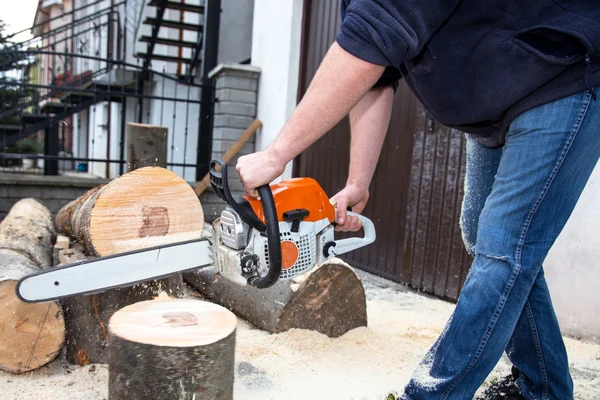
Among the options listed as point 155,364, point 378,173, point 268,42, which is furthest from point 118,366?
point 268,42

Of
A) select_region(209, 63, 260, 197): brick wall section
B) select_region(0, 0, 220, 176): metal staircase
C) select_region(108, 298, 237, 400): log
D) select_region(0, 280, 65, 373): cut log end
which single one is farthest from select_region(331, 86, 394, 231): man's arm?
select_region(0, 0, 220, 176): metal staircase

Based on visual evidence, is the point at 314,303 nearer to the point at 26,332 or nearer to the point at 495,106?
the point at 26,332

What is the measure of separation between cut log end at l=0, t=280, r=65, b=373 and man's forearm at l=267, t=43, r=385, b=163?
1.37m

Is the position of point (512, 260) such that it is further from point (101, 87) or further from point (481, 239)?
point (101, 87)

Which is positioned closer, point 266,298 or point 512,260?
point 512,260

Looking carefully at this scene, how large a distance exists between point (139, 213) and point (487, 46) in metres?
1.64

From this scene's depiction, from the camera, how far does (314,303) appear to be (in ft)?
8.24

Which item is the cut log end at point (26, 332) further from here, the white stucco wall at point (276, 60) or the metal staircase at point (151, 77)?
the metal staircase at point (151, 77)

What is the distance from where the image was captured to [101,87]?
34.1 feet

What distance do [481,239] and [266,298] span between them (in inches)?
54.0

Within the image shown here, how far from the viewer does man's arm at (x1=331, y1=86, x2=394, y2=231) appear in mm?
1803

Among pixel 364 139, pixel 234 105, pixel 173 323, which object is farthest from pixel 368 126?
pixel 234 105

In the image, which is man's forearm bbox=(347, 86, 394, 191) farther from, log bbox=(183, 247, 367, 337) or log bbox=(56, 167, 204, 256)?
log bbox=(56, 167, 204, 256)

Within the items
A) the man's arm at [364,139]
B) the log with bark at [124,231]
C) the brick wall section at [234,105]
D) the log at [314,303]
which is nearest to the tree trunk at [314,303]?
the log at [314,303]
